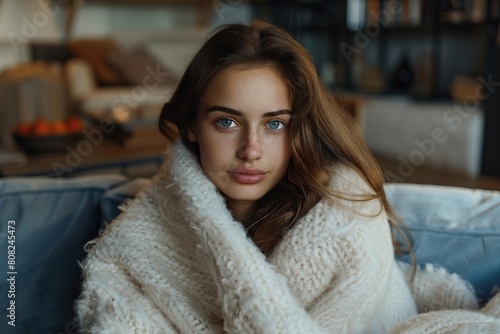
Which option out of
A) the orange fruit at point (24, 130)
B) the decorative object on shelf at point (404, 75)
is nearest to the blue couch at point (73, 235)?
the orange fruit at point (24, 130)

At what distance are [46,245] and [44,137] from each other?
1.26 metres

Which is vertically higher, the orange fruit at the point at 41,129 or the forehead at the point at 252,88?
the forehead at the point at 252,88

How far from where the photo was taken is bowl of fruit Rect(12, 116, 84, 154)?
2.24 m

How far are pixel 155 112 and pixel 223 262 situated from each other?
6.92ft

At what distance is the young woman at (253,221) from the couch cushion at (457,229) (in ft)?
0.40

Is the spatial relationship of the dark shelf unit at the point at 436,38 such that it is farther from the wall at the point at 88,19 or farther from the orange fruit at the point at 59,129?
the orange fruit at the point at 59,129

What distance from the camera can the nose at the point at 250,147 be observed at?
799mm

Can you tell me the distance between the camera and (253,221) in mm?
877

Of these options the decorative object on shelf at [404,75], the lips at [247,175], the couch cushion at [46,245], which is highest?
the lips at [247,175]

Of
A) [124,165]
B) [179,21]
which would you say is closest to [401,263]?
[124,165]

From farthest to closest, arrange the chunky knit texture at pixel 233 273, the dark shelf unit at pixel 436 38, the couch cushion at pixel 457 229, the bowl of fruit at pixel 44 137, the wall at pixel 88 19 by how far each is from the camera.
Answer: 1. the wall at pixel 88 19
2. the dark shelf unit at pixel 436 38
3. the bowl of fruit at pixel 44 137
4. the couch cushion at pixel 457 229
5. the chunky knit texture at pixel 233 273

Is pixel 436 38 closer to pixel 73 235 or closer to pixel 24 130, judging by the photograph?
pixel 24 130

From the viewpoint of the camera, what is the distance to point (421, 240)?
3.38ft

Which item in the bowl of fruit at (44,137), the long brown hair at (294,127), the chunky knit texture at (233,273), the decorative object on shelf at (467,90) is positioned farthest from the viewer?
the decorative object on shelf at (467,90)
